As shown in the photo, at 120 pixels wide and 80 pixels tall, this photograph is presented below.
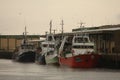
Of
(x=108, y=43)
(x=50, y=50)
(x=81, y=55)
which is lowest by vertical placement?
(x=81, y=55)

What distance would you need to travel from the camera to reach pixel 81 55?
108688mm

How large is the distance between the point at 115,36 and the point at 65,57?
58.2 feet

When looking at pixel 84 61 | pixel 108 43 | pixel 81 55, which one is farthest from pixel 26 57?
pixel 81 55

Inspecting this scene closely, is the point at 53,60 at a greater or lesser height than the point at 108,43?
lesser

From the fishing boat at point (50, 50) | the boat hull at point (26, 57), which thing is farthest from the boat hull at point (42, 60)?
the boat hull at point (26, 57)

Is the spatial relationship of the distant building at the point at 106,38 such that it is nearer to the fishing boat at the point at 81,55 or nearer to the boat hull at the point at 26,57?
the fishing boat at the point at 81,55

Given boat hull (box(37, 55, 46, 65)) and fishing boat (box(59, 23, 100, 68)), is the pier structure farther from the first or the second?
boat hull (box(37, 55, 46, 65))

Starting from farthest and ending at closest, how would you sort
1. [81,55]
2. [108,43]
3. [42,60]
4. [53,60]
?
1. [108,43]
2. [42,60]
3. [53,60]
4. [81,55]

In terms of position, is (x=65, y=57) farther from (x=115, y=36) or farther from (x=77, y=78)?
(x=77, y=78)

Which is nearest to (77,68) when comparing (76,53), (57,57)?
(76,53)

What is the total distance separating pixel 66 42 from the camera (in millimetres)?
125625

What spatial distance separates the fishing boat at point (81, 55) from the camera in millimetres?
109188

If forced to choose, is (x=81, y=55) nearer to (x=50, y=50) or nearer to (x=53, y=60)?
(x=53, y=60)

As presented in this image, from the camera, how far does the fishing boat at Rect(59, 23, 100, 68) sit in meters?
109
